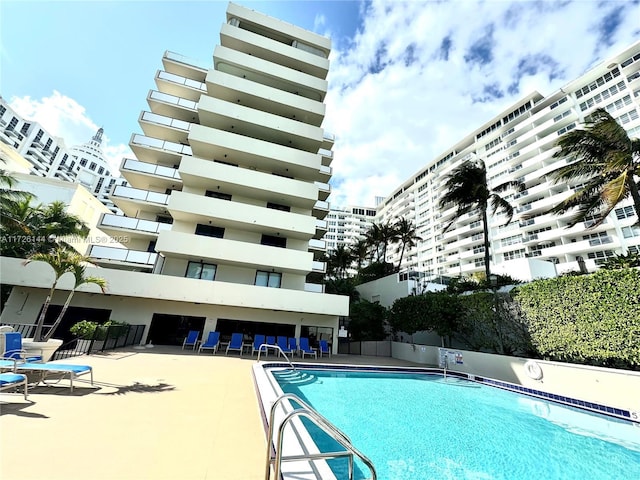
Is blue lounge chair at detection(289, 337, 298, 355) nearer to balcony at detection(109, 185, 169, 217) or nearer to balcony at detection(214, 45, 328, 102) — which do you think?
balcony at detection(109, 185, 169, 217)

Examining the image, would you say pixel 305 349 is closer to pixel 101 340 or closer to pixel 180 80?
pixel 101 340

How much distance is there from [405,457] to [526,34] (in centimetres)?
1624

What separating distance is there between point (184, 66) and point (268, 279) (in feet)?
64.9

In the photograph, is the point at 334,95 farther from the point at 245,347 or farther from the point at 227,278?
the point at 245,347

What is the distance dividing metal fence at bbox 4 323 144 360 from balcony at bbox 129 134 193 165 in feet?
40.8

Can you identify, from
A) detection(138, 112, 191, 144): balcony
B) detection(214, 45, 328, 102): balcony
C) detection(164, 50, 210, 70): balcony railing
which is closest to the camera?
detection(138, 112, 191, 144): balcony

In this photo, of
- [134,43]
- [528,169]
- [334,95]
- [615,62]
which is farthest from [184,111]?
[615,62]

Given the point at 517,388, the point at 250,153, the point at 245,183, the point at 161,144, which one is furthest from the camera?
the point at 161,144

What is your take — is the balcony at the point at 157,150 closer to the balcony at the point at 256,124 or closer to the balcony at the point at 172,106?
the balcony at the point at 256,124

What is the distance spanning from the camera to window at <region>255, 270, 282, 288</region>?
736 inches

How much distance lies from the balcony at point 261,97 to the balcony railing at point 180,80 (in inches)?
78.2

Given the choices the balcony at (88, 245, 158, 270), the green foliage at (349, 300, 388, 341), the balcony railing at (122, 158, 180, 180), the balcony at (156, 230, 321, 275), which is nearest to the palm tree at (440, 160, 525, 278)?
the green foliage at (349, 300, 388, 341)

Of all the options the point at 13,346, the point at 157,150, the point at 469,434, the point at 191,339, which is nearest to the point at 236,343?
the point at 191,339

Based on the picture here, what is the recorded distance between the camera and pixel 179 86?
21953 millimetres
